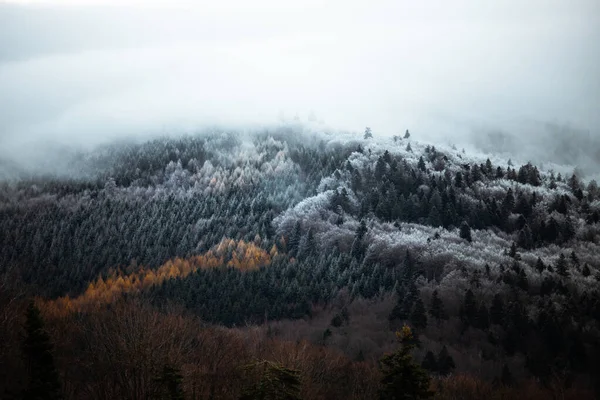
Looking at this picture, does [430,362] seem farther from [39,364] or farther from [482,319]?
[39,364]

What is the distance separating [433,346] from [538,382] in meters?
25.9

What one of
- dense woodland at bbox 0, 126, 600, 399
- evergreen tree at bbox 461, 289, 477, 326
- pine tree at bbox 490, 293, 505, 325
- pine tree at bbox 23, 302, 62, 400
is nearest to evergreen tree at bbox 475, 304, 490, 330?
dense woodland at bbox 0, 126, 600, 399

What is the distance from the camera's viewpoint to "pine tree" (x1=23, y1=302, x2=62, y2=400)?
36.5 m

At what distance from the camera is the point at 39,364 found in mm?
39188

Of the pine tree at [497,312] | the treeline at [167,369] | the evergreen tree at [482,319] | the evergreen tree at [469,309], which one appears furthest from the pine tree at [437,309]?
the treeline at [167,369]

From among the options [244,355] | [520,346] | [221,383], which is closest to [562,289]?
[520,346]

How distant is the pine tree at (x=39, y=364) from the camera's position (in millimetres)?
36500

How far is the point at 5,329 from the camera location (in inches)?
1970

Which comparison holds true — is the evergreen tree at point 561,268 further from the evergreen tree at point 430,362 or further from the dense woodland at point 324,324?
the evergreen tree at point 430,362

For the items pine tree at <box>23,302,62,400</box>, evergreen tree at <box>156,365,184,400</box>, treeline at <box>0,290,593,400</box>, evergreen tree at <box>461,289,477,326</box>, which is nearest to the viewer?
treeline at <box>0,290,593,400</box>

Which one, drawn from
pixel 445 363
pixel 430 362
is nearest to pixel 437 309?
pixel 445 363

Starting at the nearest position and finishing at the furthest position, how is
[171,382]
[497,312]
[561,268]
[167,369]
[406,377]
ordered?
[406,377], [171,382], [167,369], [497,312], [561,268]

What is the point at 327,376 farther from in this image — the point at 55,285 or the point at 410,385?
the point at 55,285

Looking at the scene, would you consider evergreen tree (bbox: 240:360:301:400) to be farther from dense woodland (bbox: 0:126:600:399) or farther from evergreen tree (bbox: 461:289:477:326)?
evergreen tree (bbox: 461:289:477:326)
